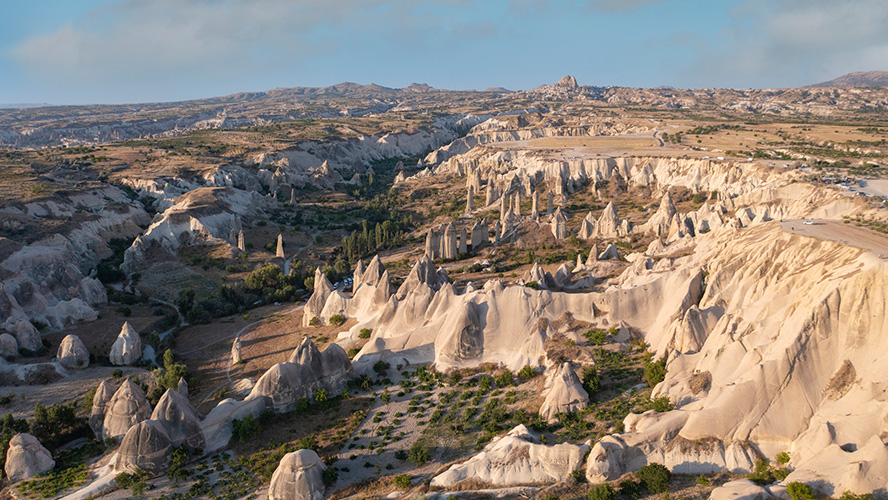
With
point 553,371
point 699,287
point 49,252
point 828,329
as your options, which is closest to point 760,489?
point 828,329

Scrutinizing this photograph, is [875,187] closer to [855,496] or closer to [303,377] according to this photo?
[855,496]

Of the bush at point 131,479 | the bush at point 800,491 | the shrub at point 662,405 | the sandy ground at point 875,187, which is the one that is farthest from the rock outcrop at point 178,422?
the sandy ground at point 875,187

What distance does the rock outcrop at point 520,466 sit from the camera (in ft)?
88.3

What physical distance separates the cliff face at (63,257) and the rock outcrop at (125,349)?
9.73 metres

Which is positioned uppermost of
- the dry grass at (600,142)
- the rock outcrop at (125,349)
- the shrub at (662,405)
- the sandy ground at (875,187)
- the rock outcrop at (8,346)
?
Answer: the dry grass at (600,142)

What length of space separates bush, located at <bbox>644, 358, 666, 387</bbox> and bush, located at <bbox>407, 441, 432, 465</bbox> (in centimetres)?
1472

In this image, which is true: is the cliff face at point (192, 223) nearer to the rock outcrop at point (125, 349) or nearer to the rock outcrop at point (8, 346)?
the rock outcrop at point (8, 346)

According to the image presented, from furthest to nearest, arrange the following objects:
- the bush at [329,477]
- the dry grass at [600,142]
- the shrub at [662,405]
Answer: the dry grass at [600,142] < the shrub at [662,405] < the bush at [329,477]

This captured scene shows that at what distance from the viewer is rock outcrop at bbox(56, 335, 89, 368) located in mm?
43469

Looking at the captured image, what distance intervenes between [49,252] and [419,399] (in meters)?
50.3

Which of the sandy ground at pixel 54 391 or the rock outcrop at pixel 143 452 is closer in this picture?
the rock outcrop at pixel 143 452

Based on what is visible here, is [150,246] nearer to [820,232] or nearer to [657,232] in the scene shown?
[657,232]

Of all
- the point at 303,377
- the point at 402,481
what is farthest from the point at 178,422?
the point at 402,481

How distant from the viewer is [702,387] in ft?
99.6
